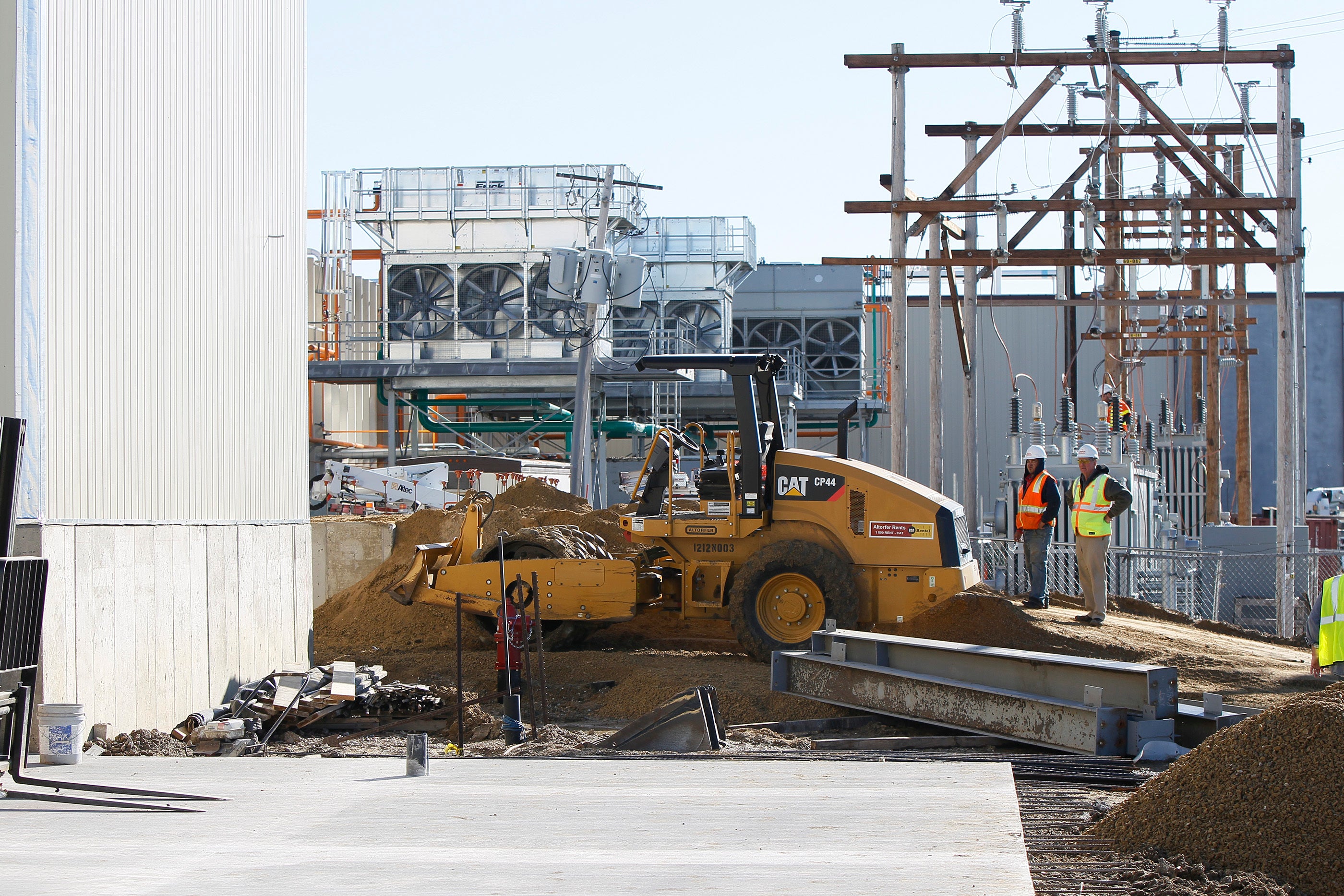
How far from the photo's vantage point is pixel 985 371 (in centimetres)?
4650

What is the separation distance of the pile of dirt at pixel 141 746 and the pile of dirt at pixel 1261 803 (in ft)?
20.7

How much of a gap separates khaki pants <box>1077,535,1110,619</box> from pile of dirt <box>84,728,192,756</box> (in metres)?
9.57

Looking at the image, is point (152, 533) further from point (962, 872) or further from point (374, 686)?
point (962, 872)

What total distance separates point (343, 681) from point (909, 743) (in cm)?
499

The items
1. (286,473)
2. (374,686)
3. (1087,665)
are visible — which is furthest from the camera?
(286,473)

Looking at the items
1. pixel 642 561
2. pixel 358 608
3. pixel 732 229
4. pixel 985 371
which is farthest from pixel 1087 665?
pixel 985 371

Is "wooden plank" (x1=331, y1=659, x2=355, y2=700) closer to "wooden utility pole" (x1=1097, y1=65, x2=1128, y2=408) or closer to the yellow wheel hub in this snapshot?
the yellow wheel hub

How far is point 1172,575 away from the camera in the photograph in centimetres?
2080

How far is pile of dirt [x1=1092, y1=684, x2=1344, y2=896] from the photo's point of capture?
5.52 meters

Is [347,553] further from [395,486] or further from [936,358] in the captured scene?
[936,358]

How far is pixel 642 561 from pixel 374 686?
10.00ft

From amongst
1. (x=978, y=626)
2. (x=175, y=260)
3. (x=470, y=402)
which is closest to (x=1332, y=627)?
(x=978, y=626)

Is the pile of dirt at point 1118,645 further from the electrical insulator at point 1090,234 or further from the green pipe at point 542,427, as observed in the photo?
the green pipe at point 542,427

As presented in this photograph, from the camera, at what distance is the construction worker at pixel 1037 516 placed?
15.1 m
